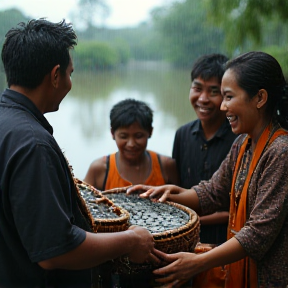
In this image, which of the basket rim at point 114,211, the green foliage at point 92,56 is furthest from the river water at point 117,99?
the basket rim at point 114,211

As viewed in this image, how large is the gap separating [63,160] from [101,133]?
10.3ft

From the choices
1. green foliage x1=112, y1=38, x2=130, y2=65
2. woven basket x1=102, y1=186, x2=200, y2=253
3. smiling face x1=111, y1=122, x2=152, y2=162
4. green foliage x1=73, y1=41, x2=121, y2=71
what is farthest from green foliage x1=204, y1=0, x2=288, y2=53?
woven basket x1=102, y1=186, x2=200, y2=253

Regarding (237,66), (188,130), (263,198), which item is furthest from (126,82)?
(263,198)

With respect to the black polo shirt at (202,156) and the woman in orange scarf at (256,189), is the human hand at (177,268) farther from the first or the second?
the black polo shirt at (202,156)

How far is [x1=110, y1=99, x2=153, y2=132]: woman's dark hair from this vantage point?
3176mm

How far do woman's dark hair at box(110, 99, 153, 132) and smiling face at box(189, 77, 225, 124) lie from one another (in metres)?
0.40

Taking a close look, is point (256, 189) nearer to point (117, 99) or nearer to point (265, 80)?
point (265, 80)

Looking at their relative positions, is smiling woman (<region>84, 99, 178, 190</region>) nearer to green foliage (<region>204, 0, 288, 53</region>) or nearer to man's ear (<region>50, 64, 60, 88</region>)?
man's ear (<region>50, 64, 60, 88</region>)

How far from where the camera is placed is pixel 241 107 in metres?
2.12

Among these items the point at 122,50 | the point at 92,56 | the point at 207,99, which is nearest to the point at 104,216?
the point at 207,99

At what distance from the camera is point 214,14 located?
431cm

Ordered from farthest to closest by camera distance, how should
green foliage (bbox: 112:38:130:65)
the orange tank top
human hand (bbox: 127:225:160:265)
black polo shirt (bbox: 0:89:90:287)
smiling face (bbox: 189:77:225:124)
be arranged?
green foliage (bbox: 112:38:130:65) → the orange tank top → smiling face (bbox: 189:77:225:124) → human hand (bbox: 127:225:160:265) → black polo shirt (bbox: 0:89:90:287)

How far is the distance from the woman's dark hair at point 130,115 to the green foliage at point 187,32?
1530 mm

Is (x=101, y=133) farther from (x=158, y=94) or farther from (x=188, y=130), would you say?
(x=188, y=130)
